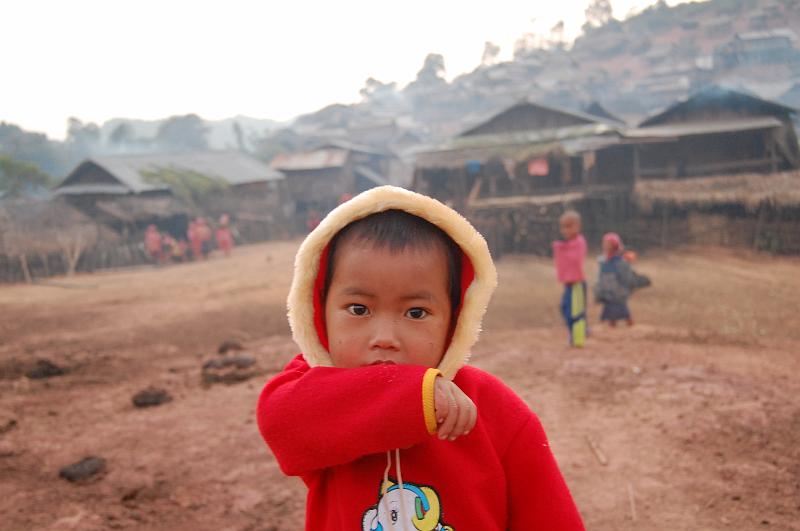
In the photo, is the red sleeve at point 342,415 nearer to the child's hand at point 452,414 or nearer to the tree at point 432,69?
the child's hand at point 452,414

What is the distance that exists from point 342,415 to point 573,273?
6027mm

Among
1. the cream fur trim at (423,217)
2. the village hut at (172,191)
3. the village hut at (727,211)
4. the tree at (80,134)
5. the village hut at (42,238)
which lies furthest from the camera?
the tree at (80,134)

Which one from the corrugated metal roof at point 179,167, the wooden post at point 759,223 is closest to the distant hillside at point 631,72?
the corrugated metal roof at point 179,167

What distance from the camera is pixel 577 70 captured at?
52.7m

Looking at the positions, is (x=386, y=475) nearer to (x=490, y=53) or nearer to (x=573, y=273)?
(x=573, y=273)

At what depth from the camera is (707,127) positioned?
19.4 metres

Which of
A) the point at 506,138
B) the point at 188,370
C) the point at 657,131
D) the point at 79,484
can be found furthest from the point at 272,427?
the point at 506,138

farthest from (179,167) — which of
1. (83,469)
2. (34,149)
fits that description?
(83,469)

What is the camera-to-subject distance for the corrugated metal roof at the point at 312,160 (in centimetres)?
3285

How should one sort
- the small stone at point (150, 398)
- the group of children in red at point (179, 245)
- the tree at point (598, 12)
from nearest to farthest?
the small stone at point (150, 398), the group of children in red at point (179, 245), the tree at point (598, 12)

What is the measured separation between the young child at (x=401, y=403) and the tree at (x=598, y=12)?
79.6 metres

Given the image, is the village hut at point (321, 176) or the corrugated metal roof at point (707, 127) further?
the village hut at point (321, 176)

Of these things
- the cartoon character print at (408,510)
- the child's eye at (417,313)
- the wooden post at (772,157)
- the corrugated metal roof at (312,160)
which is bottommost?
the cartoon character print at (408,510)

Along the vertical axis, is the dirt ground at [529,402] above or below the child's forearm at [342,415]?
below
